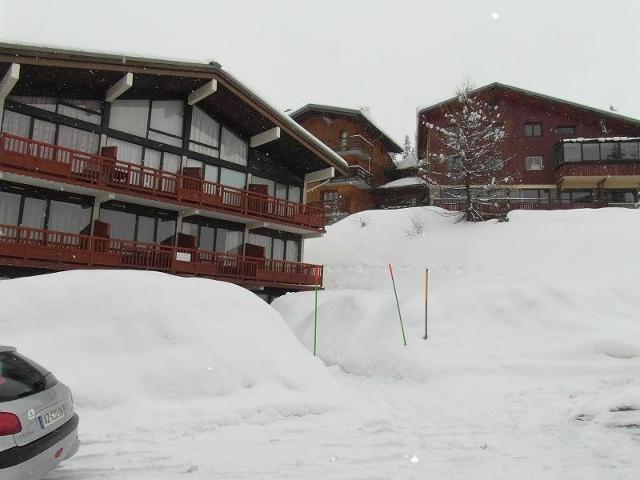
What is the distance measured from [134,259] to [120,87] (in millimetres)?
6232

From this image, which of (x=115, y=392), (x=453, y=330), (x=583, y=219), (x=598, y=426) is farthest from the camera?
(x=583, y=219)

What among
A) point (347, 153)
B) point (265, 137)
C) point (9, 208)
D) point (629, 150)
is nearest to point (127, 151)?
point (9, 208)

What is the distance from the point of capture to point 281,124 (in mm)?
21047

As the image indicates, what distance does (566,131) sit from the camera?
37.2m

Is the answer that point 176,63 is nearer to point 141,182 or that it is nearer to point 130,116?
point 130,116

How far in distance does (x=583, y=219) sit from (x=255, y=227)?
1855cm

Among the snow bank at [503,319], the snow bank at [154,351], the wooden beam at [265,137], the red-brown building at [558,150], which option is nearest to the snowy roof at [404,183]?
the red-brown building at [558,150]

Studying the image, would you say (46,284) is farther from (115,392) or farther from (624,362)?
(624,362)

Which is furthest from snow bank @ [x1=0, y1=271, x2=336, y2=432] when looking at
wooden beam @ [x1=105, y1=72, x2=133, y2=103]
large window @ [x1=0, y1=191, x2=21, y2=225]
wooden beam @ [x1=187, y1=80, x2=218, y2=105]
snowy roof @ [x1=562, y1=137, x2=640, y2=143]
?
snowy roof @ [x1=562, y1=137, x2=640, y2=143]

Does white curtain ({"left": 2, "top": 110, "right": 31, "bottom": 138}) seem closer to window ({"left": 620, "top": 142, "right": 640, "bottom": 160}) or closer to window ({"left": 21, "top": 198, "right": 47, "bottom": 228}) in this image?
window ({"left": 21, "top": 198, "right": 47, "bottom": 228})

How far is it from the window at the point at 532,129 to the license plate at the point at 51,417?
128ft

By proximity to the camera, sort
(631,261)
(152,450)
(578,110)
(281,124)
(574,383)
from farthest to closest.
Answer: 1. (578,110)
2. (281,124)
3. (631,261)
4. (574,383)
5. (152,450)

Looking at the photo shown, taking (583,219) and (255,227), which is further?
(583,219)

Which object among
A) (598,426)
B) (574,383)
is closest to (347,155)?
(574,383)
